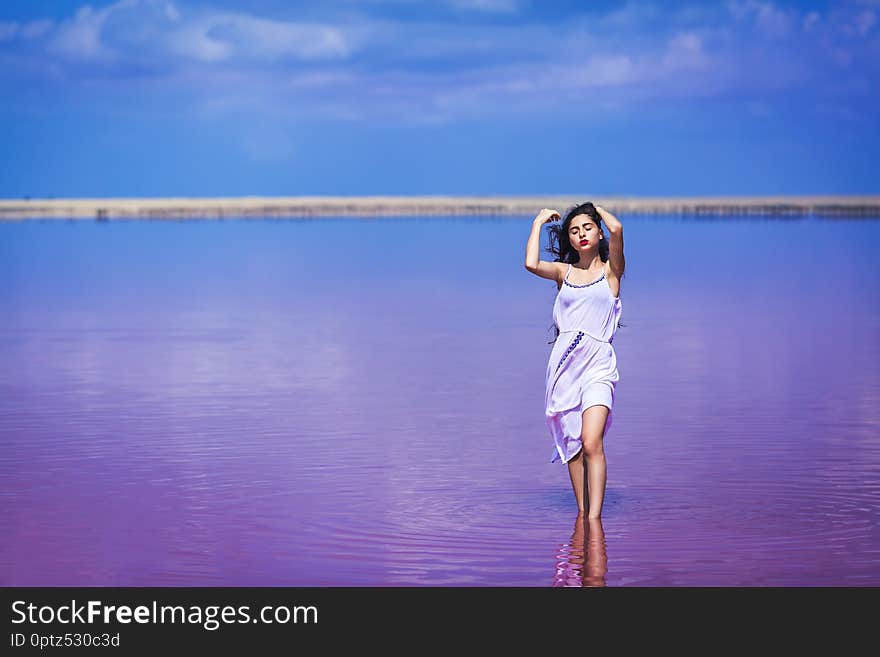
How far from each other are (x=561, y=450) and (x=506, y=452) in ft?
10.8

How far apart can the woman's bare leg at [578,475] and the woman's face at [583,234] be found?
4.26ft

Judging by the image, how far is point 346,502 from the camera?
40.1 feet

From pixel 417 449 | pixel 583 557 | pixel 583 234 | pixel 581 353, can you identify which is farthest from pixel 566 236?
pixel 417 449

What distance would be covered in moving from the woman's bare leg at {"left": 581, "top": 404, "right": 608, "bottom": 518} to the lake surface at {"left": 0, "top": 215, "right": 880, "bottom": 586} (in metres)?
0.30

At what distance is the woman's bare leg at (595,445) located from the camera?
10938 millimetres

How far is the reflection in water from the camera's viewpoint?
9977 millimetres

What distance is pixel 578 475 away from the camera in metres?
11.5

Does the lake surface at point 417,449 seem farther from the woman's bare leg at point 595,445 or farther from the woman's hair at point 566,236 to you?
the woman's hair at point 566,236

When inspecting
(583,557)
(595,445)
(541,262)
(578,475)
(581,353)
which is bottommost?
(583,557)

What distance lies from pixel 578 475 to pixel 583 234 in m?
1.61

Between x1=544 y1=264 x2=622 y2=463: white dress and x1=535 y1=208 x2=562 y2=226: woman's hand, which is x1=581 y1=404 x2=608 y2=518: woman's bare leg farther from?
x1=535 y1=208 x2=562 y2=226: woman's hand

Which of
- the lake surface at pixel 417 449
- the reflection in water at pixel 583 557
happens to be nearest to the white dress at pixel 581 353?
the reflection in water at pixel 583 557

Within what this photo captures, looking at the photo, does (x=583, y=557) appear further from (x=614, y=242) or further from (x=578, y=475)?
(x=614, y=242)
